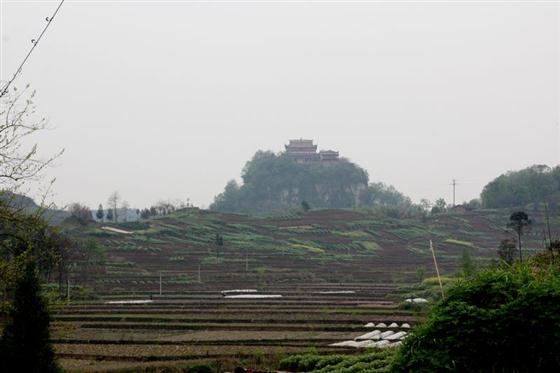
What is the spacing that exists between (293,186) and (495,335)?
13390 cm

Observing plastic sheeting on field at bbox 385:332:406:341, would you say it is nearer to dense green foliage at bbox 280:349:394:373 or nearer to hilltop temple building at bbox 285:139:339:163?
dense green foliage at bbox 280:349:394:373

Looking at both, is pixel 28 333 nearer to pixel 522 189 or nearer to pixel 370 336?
pixel 370 336

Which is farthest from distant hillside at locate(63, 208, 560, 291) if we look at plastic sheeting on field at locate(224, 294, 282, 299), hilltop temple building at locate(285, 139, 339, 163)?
hilltop temple building at locate(285, 139, 339, 163)

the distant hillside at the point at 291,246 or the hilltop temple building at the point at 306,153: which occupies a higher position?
the hilltop temple building at the point at 306,153

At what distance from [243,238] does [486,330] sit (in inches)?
2905

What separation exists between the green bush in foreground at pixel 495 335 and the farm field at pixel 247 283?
936cm

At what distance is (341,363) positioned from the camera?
16.5 meters

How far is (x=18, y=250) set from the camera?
12.4m

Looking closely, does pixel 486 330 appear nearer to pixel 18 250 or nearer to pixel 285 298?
pixel 18 250

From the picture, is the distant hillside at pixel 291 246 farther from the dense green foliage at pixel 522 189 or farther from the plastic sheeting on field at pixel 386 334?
the plastic sheeting on field at pixel 386 334

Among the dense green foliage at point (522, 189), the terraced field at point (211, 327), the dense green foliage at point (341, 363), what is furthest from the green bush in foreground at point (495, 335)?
the dense green foliage at point (522, 189)

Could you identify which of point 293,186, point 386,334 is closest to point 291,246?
point 386,334

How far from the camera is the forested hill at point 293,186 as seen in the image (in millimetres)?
141000

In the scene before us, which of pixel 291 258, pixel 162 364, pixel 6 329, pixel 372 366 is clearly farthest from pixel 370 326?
pixel 291 258
